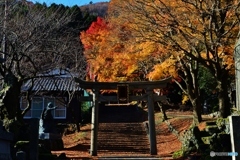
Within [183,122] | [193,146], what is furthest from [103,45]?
[193,146]

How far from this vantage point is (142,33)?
17250 mm

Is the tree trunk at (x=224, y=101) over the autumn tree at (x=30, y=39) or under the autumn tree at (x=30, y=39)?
under

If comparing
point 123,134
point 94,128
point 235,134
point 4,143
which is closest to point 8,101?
point 4,143

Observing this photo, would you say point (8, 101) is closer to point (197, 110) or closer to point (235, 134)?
point (235, 134)

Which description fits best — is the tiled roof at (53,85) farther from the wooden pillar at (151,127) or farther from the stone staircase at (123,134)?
the wooden pillar at (151,127)

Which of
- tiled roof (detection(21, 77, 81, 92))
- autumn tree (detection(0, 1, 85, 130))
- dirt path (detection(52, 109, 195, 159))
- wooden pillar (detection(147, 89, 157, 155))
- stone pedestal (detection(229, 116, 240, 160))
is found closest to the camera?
stone pedestal (detection(229, 116, 240, 160))

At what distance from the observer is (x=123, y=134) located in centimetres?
2962

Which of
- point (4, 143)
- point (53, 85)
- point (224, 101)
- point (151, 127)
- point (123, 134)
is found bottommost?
point (123, 134)

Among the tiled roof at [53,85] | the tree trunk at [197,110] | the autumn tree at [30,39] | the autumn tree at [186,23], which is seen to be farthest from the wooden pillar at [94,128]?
the tiled roof at [53,85]

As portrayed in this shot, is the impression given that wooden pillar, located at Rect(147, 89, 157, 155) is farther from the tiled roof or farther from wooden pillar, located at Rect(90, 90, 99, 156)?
the tiled roof

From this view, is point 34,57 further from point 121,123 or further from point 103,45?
point 121,123

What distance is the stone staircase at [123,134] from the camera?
81.2 feet

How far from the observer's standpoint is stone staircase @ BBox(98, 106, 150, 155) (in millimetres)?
24750

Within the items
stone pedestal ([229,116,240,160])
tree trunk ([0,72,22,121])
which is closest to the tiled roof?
tree trunk ([0,72,22,121])
